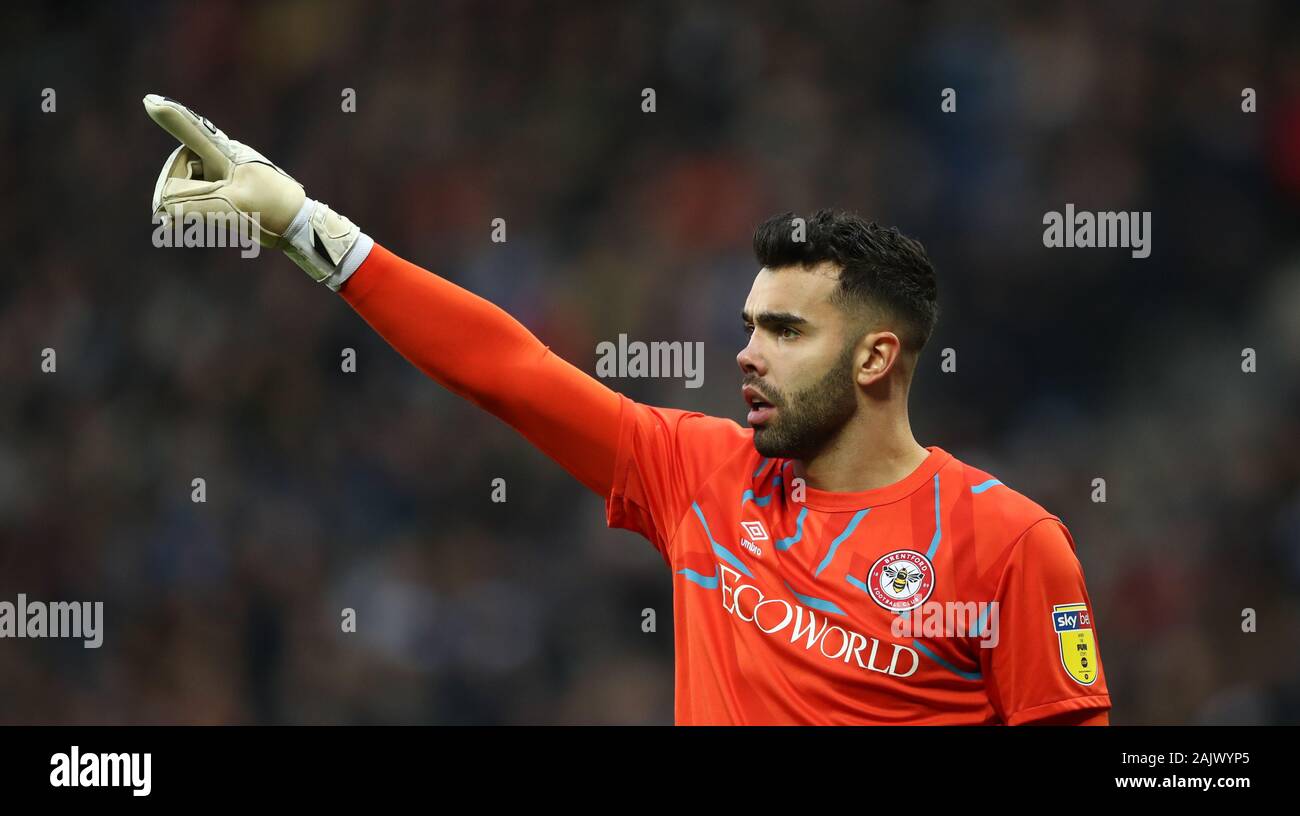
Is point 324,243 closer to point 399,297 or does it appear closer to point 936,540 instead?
point 399,297

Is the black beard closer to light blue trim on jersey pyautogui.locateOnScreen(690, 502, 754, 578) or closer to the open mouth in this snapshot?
the open mouth

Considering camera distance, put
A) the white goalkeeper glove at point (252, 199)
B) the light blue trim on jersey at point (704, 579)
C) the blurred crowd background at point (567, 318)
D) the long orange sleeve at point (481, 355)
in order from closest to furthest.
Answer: the white goalkeeper glove at point (252, 199), the long orange sleeve at point (481, 355), the light blue trim on jersey at point (704, 579), the blurred crowd background at point (567, 318)

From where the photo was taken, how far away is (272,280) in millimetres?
8344

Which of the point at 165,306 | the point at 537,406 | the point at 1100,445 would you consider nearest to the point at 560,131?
the point at 165,306

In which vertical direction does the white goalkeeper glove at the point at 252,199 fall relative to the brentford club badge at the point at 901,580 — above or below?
above

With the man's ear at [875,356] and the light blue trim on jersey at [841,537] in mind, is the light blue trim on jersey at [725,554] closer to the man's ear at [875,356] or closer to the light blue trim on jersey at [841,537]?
the light blue trim on jersey at [841,537]

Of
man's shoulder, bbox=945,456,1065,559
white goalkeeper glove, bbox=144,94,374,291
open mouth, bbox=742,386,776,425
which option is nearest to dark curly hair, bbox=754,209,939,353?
open mouth, bbox=742,386,776,425

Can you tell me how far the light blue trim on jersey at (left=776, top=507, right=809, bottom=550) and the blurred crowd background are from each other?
383 cm

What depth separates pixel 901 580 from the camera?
3.34 m

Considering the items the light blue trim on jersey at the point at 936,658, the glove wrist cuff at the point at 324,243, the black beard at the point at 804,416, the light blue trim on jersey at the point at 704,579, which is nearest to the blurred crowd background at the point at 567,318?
the light blue trim on jersey at the point at 704,579

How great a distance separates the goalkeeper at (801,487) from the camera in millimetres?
3256

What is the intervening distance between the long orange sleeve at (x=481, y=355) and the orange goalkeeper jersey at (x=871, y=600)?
0.16 meters

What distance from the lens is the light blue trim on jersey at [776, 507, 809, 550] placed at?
3.44 meters

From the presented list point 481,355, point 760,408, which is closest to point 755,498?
point 760,408
